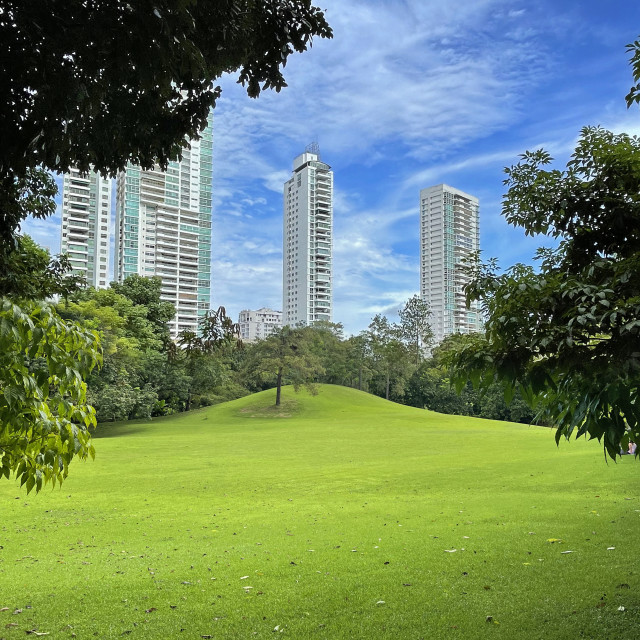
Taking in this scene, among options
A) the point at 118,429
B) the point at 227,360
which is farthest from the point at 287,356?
the point at 118,429

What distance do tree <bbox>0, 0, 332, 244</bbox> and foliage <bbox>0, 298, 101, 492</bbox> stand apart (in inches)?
37.1

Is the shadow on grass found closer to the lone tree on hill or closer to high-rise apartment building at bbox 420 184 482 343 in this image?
high-rise apartment building at bbox 420 184 482 343

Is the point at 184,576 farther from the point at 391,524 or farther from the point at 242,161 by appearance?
the point at 242,161

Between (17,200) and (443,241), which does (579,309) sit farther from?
(443,241)

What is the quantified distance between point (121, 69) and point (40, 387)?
1.67 m

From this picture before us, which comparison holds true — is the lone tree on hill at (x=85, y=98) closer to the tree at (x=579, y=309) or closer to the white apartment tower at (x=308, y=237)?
the tree at (x=579, y=309)

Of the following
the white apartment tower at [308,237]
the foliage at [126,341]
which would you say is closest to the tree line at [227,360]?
the foliage at [126,341]

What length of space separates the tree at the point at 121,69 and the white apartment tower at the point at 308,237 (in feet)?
219

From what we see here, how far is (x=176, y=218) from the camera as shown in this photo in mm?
22438

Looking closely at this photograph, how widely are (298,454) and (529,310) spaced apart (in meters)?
18.8

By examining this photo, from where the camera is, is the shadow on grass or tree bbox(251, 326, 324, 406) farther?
tree bbox(251, 326, 324, 406)

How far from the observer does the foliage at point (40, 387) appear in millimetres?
2646

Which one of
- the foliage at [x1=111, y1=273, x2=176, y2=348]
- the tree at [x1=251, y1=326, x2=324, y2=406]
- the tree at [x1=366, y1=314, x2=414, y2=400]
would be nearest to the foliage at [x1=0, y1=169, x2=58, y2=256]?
the foliage at [x1=111, y1=273, x2=176, y2=348]

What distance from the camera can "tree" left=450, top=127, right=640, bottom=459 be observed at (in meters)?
3.38
